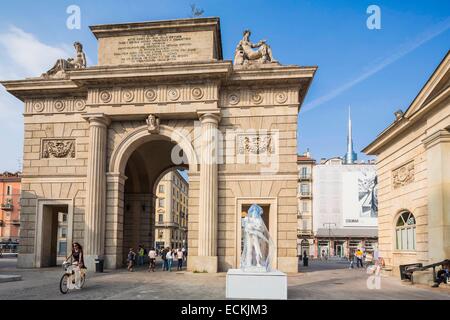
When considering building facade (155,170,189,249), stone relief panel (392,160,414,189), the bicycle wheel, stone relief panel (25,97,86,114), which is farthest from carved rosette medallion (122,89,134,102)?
building facade (155,170,189,249)

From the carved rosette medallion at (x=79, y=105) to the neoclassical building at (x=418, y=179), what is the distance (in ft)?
56.6

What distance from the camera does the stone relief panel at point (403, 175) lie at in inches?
898

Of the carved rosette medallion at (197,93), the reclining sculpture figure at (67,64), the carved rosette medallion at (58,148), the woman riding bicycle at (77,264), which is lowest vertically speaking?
the woman riding bicycle at (77,264)

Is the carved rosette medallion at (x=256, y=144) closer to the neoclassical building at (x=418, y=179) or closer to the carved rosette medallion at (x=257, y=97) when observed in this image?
the carved rosette medallion at (x=257, y=97)

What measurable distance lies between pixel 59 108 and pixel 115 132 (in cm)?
378

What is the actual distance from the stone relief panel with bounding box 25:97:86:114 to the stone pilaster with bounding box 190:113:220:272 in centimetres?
750

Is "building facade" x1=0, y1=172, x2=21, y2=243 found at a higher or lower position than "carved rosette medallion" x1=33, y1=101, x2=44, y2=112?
lower

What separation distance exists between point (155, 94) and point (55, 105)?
6.30 metres

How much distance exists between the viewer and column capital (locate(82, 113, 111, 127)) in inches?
993

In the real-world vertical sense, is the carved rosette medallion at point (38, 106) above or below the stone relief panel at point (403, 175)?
above

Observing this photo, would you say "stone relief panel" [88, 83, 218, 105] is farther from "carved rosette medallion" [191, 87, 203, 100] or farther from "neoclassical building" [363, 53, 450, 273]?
"neoclassical building" [363, 53, 450, 273]

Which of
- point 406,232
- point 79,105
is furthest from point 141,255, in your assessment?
point 406,232

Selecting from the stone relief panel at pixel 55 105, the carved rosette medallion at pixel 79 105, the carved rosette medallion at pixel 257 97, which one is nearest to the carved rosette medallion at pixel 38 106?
the stone relief panel at pixel 55 105

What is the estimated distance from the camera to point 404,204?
2347cm
